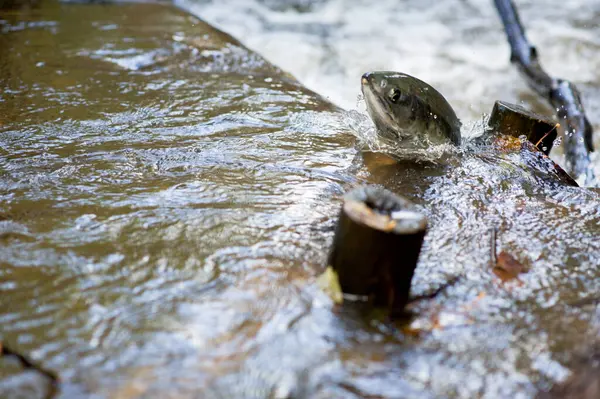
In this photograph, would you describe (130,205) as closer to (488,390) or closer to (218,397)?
(218,397)

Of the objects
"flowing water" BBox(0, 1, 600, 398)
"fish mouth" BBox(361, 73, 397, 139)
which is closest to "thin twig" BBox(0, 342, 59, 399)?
"flowing water" BBox(0, 1, 600, 398)

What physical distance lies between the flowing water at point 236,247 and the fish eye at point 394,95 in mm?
385

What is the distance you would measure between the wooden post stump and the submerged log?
1875mm

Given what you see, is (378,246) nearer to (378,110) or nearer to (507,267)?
(507,267)

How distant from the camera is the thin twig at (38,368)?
1686 millimetres

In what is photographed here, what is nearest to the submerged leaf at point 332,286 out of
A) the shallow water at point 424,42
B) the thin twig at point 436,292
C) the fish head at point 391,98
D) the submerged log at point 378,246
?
the submerged log at point 378,246

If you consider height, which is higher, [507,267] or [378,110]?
[378,110]

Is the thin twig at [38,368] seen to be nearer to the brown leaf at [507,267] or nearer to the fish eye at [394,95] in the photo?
the brown leaf at [507,267]

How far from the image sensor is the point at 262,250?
2.37 m

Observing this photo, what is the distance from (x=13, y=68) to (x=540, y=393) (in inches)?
172

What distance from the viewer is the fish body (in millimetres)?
3189

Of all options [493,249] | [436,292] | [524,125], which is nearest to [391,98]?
[524,125]

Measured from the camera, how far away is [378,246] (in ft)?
6.50

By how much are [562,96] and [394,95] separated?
2.27 meters
